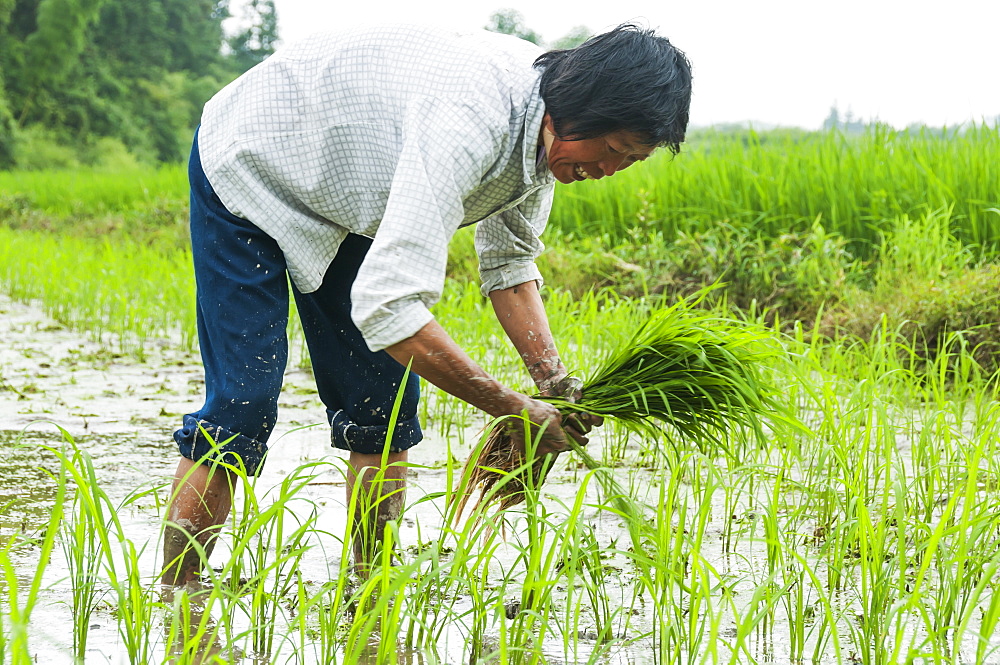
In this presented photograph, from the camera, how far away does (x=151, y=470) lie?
3.25 metres

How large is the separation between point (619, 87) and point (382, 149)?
0.50 metres

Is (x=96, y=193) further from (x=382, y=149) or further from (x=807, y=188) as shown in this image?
(x=382, y=149)

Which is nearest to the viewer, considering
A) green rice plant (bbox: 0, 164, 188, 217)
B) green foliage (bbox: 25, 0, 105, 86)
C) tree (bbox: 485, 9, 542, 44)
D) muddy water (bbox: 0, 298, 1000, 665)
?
muddy water (bbox: 0, 298, 1000, 665)

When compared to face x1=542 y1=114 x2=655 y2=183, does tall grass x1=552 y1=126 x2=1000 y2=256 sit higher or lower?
higher

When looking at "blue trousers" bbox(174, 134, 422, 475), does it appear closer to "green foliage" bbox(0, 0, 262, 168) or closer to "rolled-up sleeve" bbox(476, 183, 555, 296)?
"rolled-up sleeve" bbox(476, 183, 555, 296)

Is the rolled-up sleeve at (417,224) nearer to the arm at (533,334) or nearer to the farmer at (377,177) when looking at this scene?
the farmer at (377,177)

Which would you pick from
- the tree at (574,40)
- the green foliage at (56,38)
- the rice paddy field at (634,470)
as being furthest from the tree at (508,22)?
the rice paddy field at (634,470)

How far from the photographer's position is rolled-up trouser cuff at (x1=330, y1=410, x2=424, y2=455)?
98.0 inches

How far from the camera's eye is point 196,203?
2.20 metres

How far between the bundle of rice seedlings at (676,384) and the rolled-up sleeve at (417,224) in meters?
0.49

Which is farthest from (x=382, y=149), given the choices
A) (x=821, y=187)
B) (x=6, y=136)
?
(x=6, y=136)

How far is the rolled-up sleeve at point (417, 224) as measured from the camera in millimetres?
1793

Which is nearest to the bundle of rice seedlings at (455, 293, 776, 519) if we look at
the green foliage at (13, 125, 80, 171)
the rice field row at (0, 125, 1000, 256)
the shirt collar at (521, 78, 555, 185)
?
the shirt collar at (521, 78, 555, 185)

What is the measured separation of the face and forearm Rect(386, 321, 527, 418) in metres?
0.44
